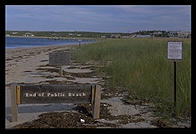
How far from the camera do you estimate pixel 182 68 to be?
10.3m

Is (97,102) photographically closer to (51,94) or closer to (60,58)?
(51,94)

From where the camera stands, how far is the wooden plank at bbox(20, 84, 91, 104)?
691cm

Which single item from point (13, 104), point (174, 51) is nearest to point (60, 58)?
point (174, 51)

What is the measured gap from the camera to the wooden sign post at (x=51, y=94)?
22.6ft

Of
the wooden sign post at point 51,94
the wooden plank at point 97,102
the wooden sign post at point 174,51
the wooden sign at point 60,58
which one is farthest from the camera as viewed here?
the wooden sign at point 60,58

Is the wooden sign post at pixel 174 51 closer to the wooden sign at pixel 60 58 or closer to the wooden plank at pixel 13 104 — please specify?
the wooden plank at pixel 13 104

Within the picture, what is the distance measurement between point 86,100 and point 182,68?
4.43 metres

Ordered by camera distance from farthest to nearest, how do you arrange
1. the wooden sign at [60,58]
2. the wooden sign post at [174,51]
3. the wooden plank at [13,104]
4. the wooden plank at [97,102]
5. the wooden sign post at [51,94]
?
the wooden sign at [60,58], the wooden sign post at [174,51], the wooden plank at [97,102], the wooden sign post at [51,94], the wooden plank at [13,104]

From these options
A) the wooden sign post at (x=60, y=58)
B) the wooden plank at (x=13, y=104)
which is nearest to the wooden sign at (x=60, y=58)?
the wooden sign post at (x=60, y=58)

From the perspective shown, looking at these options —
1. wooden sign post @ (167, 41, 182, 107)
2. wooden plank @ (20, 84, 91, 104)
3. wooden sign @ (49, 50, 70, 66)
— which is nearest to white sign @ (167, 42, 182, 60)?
wooden sign post @ (167, 41, 182, 107)

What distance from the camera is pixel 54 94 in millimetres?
6984

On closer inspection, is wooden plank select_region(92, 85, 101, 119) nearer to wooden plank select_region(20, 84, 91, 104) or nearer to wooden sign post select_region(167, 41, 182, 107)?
wooden plank select_region(20, 84, 91, 104)
